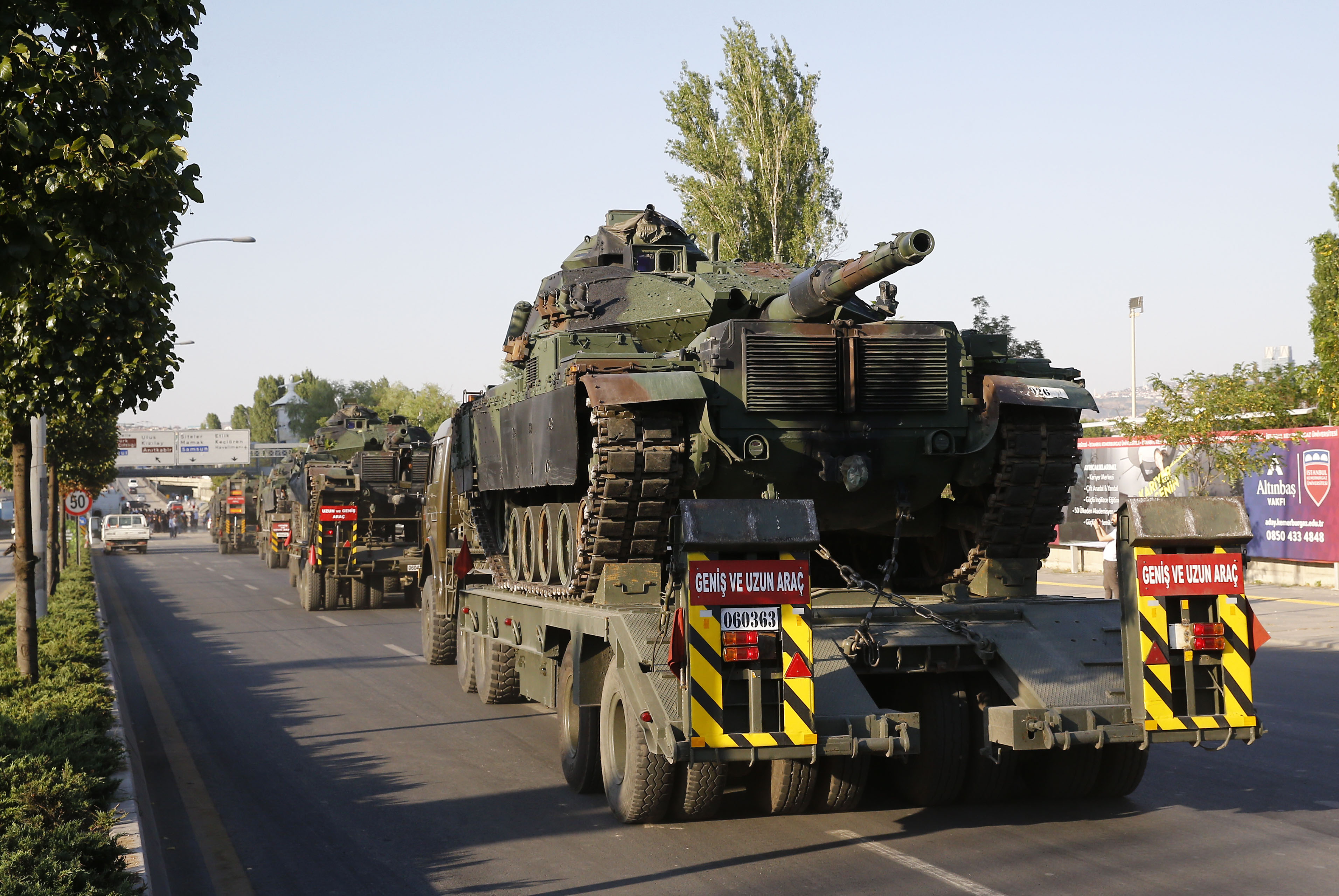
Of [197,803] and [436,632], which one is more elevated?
[436,632]

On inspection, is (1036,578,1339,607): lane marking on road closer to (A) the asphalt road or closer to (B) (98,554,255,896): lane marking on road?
(A) the asphalt road

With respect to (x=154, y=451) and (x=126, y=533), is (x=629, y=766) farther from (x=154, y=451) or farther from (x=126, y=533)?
(x=154, y=451)

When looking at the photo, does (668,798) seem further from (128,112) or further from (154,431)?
(154,431)

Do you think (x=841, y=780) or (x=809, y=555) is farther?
(x=841, y=780)

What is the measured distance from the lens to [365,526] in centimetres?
2498

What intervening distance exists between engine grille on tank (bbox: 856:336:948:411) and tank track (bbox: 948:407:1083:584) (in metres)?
0.55

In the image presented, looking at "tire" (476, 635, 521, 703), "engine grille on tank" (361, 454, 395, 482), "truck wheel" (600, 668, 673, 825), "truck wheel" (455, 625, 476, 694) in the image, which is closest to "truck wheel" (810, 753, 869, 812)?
"truck wheel" (600, 668, 673, 825)

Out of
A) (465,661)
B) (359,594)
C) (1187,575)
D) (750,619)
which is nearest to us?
(750,619)

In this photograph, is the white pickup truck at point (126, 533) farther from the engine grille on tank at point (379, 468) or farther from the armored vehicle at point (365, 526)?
the engine grille on tank at point (379, 468)

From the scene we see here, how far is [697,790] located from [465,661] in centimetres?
680

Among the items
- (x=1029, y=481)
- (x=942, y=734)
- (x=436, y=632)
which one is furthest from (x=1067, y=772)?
(x=436, y=632)

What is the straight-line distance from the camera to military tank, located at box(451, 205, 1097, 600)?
895 centimetres

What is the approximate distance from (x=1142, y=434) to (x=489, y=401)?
58.2 ft

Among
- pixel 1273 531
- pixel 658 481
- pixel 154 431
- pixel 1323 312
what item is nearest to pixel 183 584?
pixel 1273 531
